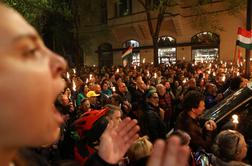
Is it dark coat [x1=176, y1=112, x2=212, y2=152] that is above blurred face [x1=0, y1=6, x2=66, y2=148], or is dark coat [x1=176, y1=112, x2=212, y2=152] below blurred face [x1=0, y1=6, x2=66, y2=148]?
below

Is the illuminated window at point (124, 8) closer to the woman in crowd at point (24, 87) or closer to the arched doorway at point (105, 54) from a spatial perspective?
the arched doorway at point (105, 54)

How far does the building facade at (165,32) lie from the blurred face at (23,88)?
69.8ft

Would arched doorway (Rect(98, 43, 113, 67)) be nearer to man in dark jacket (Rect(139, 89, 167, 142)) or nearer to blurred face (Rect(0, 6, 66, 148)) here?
man in dark jacket (Rect(139, 89, 167, 142))

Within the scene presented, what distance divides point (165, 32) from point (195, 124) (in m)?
22.1

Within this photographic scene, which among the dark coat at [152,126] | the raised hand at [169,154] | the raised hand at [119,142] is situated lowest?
the dark coat at [152,126]

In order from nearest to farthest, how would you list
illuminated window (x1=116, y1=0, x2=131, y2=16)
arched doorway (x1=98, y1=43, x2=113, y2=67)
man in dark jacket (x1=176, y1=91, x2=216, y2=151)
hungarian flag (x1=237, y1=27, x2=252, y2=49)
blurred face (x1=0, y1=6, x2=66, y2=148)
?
blurred face (x1=0, y1=6, x2=66, y2=148) → man in dark jacket (x1=176, y1=91, x2=216, y2=151) → hungarian flag (x1=237, y1=27, x2=252, y2=49) → illuminated window (x1=116, y1=0, x2=131, y2=16) → arched doorway (x1=98, y1=43, x2=113, y2=67)

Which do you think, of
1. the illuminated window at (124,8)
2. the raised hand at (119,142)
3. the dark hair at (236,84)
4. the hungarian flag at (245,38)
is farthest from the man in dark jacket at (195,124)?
the illuminated window at (124,8)

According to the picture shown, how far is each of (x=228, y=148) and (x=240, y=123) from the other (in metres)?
1.49

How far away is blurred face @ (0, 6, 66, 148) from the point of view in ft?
2.69

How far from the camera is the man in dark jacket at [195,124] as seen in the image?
14.7 feet

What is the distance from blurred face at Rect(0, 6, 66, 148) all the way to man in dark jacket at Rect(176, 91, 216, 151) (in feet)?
12.1

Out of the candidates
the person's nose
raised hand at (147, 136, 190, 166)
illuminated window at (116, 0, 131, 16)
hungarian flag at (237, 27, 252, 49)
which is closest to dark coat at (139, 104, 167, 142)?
raised hand at (147, 136, 190, 166)

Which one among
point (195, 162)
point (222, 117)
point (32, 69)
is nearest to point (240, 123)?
point (222, 117)

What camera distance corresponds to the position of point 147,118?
5.90m
